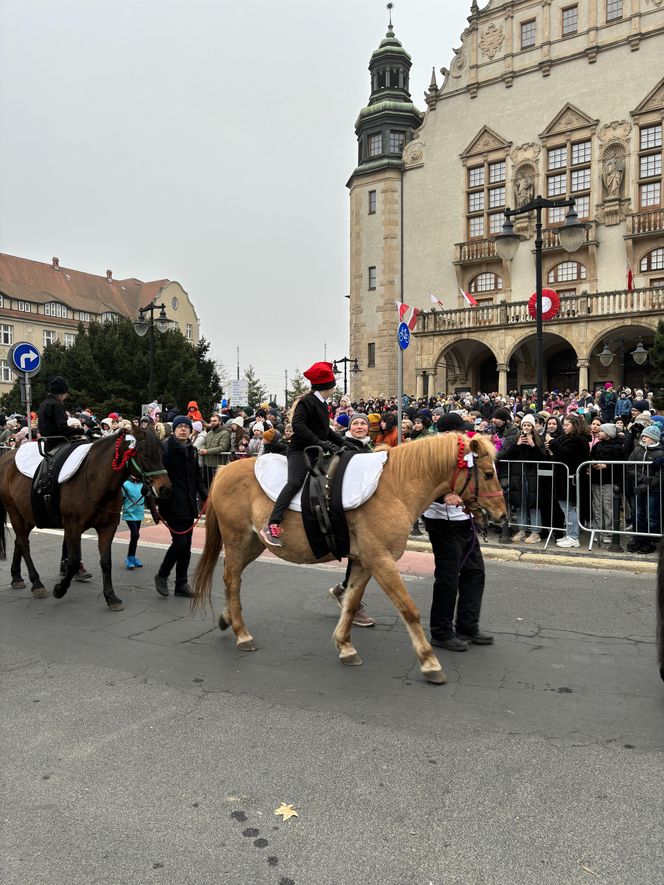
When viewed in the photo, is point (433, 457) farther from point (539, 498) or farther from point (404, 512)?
point (539, 498)

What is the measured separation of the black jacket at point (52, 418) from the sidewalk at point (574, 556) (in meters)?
5.51

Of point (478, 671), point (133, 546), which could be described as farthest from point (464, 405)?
point (478, 671)

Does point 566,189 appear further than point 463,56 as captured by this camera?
No

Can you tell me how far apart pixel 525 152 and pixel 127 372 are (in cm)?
2776

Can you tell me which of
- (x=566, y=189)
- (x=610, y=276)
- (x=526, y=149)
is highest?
(x=526, y=149)

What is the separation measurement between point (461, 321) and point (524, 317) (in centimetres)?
360

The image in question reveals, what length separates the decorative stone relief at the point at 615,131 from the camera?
1367 inches

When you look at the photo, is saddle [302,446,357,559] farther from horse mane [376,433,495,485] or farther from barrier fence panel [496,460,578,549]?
barrier fence panel [496,460,578,549]

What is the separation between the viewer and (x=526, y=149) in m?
37.9

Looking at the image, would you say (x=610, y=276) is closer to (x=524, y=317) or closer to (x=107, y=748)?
(x=524, y=317)

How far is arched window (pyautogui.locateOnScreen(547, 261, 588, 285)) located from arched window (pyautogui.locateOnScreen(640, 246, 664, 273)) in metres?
2.93

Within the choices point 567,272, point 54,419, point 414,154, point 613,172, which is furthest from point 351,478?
point 414,154

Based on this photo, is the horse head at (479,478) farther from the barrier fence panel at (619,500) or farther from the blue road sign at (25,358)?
the blue road sign at (25,358)

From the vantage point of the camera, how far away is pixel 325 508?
203 inches
